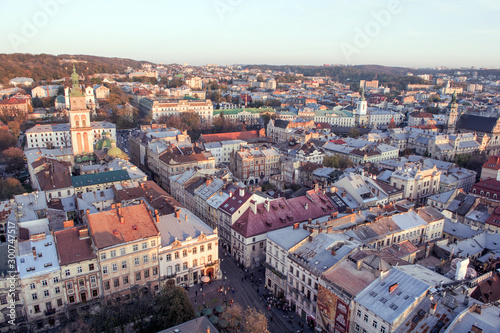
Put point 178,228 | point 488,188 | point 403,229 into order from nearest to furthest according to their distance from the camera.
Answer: point 178,228, point 403,229, point 488,188

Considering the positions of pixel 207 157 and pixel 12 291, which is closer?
pixel 12 291

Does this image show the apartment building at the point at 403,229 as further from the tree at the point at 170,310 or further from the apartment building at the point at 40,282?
the apartment building at the point at 40,282

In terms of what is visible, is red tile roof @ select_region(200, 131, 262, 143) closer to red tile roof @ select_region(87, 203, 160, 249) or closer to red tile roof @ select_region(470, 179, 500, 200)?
red tile roof @ select_region(87, 203, 160, 249)

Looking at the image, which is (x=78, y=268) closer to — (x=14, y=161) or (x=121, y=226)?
(x=121, y=226)

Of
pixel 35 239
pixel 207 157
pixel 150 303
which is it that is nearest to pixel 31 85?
pixel 207 157

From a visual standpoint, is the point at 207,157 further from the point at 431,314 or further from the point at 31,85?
the point at 31,85

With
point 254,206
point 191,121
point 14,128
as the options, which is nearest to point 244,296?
point 254,206
